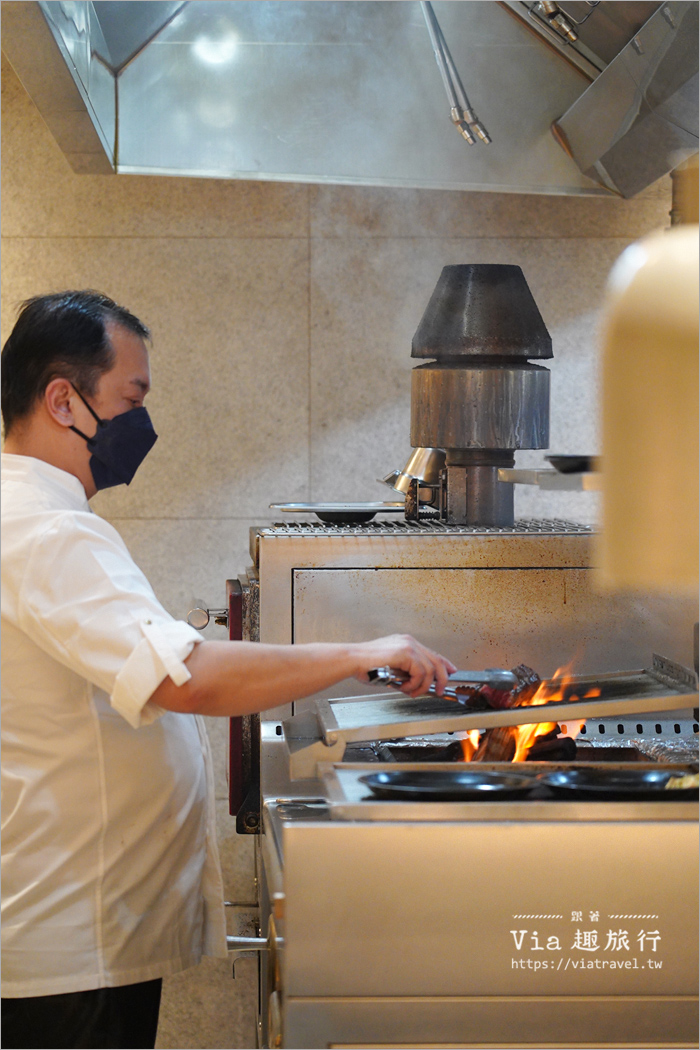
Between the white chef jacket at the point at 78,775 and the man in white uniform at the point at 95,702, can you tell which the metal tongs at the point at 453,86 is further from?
the white chef jacket at the point at 78,775

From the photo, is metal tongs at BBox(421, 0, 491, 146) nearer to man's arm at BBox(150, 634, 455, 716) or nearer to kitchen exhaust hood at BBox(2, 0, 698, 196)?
kitchen exhaust hood at BBox(2, 0, 698, 196)

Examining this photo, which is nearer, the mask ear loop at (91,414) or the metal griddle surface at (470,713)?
the metal griddle surface at (470,713)

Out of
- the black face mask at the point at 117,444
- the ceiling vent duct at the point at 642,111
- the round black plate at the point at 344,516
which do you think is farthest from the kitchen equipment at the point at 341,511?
the ceiling vent duct at the point at 642,111

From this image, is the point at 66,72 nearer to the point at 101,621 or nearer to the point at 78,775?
the point at 101,621

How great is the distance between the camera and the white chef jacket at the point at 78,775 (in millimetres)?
1184

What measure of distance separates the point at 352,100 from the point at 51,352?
1087 millimetres

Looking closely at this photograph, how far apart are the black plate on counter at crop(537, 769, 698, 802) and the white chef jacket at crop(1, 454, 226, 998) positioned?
0.46m

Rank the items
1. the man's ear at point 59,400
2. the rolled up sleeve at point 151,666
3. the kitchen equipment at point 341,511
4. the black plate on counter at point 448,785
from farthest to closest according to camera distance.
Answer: the kitchen equipment at point 341,511 → the man's ear at point 59,400 → the rolled up sleeve at point 151,666 → the black plate on counter at point 448,785

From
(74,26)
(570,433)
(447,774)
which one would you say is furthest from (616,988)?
(570,433)

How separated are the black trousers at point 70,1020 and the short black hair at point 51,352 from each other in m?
0.79

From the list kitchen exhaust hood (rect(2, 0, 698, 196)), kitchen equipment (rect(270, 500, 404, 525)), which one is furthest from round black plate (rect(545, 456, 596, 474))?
kitchen exhaust hood (rect(2, 0, 698, 196))

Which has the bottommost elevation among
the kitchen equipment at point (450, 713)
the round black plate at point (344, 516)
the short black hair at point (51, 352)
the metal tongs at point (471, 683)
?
the kitchen equipment at point (450, 713)

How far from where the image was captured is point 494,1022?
0.95 meters

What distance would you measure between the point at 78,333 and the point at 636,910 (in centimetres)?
105
